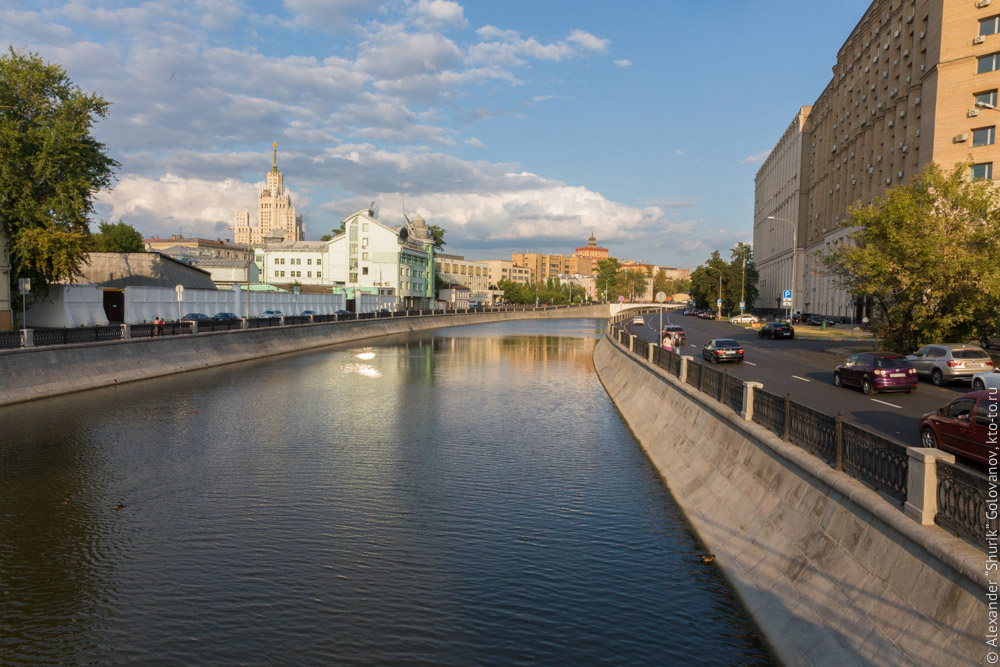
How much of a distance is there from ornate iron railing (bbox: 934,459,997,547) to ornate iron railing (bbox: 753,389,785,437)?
5.66 m

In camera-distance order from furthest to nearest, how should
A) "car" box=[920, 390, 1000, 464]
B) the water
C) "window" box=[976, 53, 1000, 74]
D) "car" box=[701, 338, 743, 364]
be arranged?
"window" box=[976, 53, 1000, 74] → "car" box=[701, 338, 743, 364] → "car" box=[920, 390, 1000, 464] → the water

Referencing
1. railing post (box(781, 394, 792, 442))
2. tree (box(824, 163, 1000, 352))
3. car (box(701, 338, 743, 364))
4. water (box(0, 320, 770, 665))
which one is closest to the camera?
water (box(0, 320, 770, 665))

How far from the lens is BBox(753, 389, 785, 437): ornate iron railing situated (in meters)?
14.0

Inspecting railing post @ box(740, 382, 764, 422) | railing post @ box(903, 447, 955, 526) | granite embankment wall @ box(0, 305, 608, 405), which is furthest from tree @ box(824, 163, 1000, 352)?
granite embankment wall @ box(0, 305, 608, 405)

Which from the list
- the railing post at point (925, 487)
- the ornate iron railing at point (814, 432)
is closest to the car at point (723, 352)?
the ornate iron railing at point (814, 432)

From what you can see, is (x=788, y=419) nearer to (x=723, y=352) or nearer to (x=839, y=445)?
(x=839, y=445)

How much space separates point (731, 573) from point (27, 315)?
167 ft

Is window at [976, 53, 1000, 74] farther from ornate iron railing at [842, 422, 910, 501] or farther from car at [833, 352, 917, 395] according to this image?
ornate iron railing at [842, 422, 910, 501]

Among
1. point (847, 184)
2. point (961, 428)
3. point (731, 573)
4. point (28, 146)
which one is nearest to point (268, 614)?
point (731, 573)

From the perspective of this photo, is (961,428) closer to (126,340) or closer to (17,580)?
(17,580)

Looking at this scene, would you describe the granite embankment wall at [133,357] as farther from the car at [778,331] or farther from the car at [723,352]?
the car at [778,331]

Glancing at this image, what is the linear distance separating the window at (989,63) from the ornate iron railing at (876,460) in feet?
196

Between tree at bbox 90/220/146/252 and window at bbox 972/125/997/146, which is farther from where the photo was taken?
tree at bbox 90/220/146/252

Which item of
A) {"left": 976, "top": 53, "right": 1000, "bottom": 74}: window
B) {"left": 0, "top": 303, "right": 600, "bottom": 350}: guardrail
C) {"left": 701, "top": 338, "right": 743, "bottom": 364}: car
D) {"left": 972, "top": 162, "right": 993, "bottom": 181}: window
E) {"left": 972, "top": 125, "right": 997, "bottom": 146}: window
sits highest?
{"left": 976, "top": 53, "right": 1000, "bottom": 74}: window
